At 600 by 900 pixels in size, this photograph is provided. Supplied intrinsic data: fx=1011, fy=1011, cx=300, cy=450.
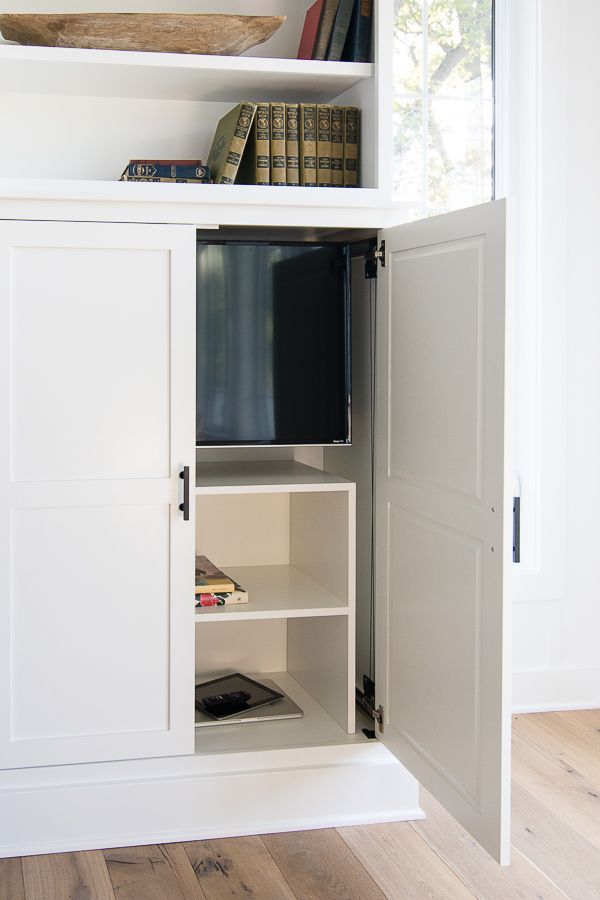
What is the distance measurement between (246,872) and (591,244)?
2.23 m

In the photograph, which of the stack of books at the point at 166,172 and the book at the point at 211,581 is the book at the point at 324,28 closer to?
the stack of books at the point at 166,172

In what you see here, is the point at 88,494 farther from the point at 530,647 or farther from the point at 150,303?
the point at 530,647

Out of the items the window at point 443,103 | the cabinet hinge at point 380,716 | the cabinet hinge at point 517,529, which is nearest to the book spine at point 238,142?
the window at point 443,103

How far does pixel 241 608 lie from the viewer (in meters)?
2.60

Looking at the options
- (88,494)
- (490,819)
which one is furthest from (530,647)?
(88,494)

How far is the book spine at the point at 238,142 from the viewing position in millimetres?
2572

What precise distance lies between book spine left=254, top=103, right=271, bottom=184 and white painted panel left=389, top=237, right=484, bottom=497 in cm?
42

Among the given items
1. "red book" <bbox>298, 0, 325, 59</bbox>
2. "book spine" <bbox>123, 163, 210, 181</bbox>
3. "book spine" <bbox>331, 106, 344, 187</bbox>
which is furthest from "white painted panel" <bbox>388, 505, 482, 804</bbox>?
"red book" <bbox>298, 0, 325, 59</bbox>

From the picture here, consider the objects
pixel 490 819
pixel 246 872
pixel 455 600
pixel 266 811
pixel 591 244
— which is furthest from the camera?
pixel 591 244

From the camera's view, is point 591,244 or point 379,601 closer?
point 379,601

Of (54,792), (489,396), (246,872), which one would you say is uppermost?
(489,396)

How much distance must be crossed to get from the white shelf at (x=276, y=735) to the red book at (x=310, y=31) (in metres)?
1.78

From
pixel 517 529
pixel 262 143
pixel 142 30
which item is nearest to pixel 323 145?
pixel 262 143

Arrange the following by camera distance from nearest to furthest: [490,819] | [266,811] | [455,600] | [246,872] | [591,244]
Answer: [490,819] → [455,600] → [246,872] → [266,811] → [591,244]
